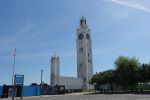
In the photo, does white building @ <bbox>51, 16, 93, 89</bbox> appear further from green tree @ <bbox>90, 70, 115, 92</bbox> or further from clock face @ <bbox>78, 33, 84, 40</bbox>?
green tree @ <bbox>90, 70, 115, 92</bbox>

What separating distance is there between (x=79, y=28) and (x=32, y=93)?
81.9m

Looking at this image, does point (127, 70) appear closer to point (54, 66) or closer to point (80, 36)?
point (54, 66)

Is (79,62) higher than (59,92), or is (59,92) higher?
(79,62)

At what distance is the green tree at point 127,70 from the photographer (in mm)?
85688

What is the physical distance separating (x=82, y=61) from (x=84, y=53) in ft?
15.9

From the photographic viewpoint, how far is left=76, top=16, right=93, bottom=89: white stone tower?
146500 mm

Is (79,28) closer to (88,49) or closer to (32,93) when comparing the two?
(88,49)

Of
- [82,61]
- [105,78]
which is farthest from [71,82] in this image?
[105,78]

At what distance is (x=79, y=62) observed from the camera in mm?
150750

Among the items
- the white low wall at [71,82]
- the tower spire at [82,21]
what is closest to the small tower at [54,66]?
the white low wall at [71,82]

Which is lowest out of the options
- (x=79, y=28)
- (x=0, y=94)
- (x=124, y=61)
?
(x=0, y=94)

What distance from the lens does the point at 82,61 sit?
489 ft

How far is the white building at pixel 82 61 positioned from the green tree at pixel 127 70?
4668 cm

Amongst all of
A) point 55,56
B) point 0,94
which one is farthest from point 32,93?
point 55,56
